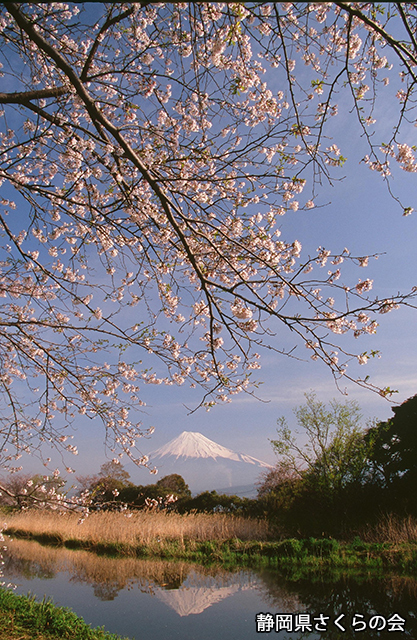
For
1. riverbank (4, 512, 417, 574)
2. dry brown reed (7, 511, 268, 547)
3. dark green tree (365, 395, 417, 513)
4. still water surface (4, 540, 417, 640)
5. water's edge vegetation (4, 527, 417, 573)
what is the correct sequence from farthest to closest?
dark green tree (365, 395, 417, 513), dry brown reed (7, 511, 268, 547), riverbank (4, 512, 417, 574), water's edge vegetation (4, 527, 417, 573), still water surface (4, 540, 417, 640)

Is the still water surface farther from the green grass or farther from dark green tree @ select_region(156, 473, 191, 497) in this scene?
dark green tree @ select_region(156, 473, 191, 497)

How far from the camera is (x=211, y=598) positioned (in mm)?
6195

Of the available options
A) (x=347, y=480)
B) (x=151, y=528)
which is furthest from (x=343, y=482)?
(x=151, y=528)

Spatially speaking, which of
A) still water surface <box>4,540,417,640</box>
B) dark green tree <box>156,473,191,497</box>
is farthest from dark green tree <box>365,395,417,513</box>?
dark green tree <box>156,473,191,497</box>

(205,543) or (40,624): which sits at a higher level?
(40,624)

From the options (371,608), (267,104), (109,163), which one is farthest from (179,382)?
(371,608)

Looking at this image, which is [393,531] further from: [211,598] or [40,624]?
[40,624]

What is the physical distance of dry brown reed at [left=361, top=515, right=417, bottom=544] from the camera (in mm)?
9445

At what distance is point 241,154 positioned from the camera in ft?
11.1

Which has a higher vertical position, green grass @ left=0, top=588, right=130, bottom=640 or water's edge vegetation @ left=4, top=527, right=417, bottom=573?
green grass @ left=0, top=588, right=130, bottom=640

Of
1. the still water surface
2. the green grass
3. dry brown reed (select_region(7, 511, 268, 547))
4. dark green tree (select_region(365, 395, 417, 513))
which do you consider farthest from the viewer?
dark green tree (select_region(365, 395, 417, 513))

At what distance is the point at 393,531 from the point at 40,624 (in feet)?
28.3

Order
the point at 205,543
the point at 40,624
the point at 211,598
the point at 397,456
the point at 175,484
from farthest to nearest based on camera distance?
the point at 175,484 → the point at 397,456 → the point at 205,543 → the point at 211,598 → the point at 40,624

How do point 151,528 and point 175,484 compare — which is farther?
point 175,484
